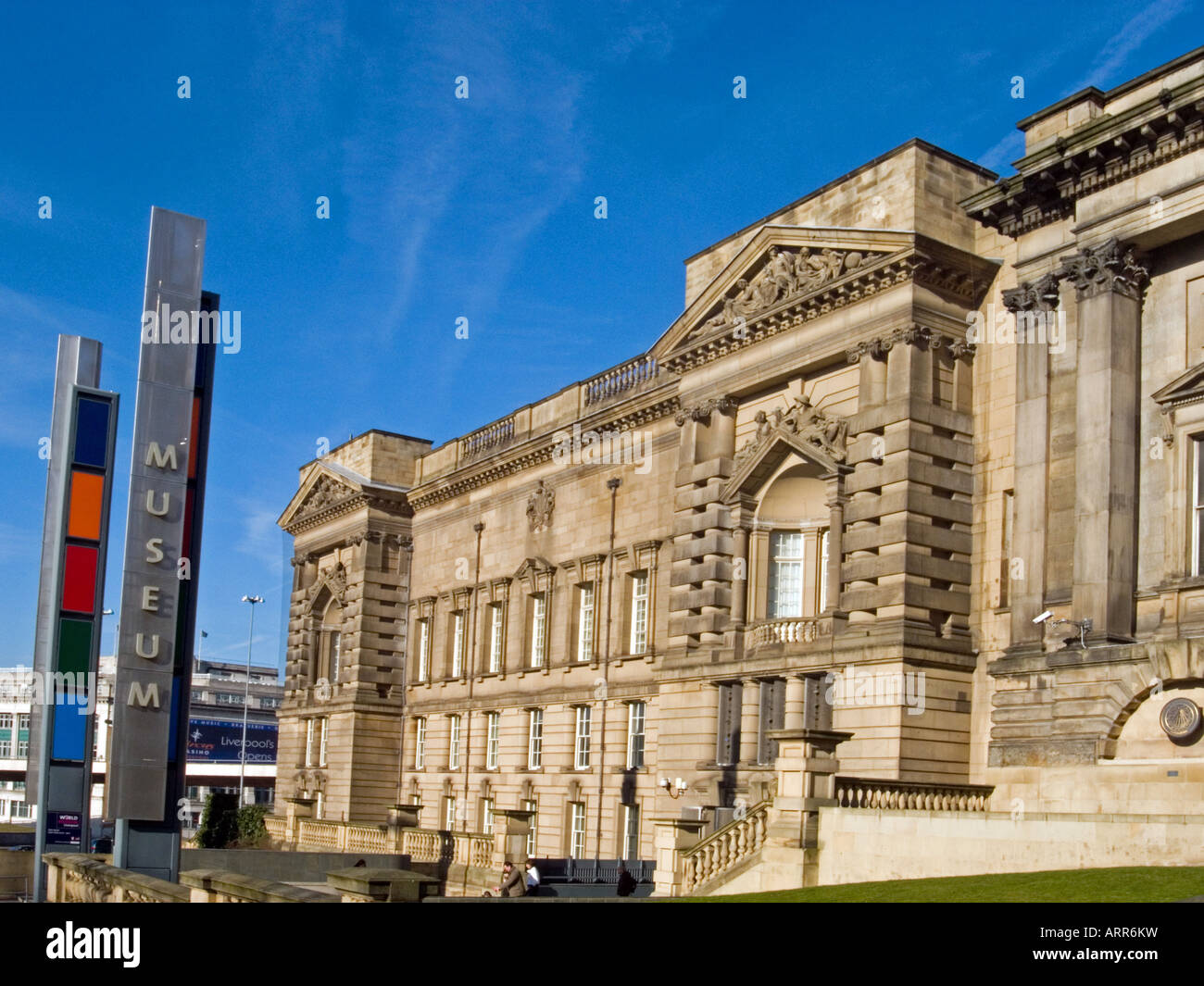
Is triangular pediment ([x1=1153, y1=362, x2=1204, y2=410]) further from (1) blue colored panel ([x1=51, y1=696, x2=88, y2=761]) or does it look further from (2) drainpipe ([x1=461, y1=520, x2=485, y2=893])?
(2) drainpipe ([x1=461, y1=520, x2=485, y2=893])

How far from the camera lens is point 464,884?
3981 centimetres

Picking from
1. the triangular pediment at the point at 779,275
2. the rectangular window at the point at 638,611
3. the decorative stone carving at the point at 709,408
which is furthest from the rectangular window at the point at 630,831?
the triangular pediment at the point at 779,275

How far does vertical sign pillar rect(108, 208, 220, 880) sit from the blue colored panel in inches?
229

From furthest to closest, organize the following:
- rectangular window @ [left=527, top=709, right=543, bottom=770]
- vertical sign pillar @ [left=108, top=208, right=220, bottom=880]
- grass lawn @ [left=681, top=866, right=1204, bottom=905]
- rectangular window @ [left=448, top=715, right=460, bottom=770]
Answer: rectangular window @ [left=448, top=715, right=460, bottom=770]
rectangular window @ [left=527, top=709, right=543, bottom=770]
vertical sign pillar @ [left=108, top=208, right=220, bottom=880]
grass lawn @ [left=681, top=866, right=1204, bottom=905]

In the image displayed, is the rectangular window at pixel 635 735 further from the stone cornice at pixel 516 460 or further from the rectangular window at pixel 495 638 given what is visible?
the rectangular window at pixel 495 638

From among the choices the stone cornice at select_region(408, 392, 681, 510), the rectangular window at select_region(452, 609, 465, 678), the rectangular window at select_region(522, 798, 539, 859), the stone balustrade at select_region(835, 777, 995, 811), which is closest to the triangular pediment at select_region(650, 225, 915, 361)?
the stone cornice at select_region(408, 392, 681, 510)

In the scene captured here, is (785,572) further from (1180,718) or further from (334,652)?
(334,652)

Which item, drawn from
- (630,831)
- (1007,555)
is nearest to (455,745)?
(630,831)

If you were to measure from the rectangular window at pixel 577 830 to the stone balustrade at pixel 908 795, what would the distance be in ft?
61.7

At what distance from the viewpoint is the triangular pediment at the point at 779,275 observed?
3431 centimetres

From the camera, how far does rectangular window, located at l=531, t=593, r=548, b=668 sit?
2023 inches
